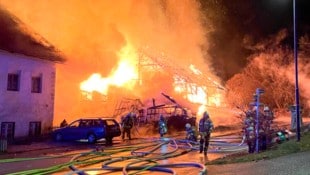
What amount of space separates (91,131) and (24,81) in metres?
5.65

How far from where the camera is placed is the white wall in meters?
24.6

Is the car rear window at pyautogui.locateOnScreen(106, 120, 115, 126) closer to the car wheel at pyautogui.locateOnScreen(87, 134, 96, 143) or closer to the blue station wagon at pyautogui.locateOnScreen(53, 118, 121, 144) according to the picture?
the blue station wagon at pyautogui.locateOnScreen(53, 118, 121, 144)

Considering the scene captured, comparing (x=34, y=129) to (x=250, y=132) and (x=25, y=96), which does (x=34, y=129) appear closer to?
(x=25, y=96)

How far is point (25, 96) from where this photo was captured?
26.3 meters

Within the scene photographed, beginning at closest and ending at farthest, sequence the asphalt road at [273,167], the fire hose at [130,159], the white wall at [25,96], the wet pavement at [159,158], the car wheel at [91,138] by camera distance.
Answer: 1. the asphalt road at [273,167]
2. the fire hose at [130,159]
3. the wet pavement at [159,158]
4. the car wheel at [91,138]
5. the white wall at [25,96]

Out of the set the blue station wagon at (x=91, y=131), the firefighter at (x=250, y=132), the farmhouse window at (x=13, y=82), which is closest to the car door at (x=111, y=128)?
the blue station wagon at (x=91, y=131)

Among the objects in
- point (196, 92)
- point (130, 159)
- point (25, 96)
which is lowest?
point (130, 159)

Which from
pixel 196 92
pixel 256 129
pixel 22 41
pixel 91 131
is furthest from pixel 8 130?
pixel 196 92

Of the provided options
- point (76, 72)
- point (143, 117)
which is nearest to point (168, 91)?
point (143, 117)

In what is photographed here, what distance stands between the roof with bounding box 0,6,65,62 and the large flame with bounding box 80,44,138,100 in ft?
18.7

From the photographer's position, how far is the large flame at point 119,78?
3544 centimetres

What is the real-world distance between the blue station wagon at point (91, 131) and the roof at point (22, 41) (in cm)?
517

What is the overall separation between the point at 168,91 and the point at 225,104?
6.94 meters

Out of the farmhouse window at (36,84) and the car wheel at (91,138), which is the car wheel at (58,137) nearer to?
the car wheel at (91,138)
